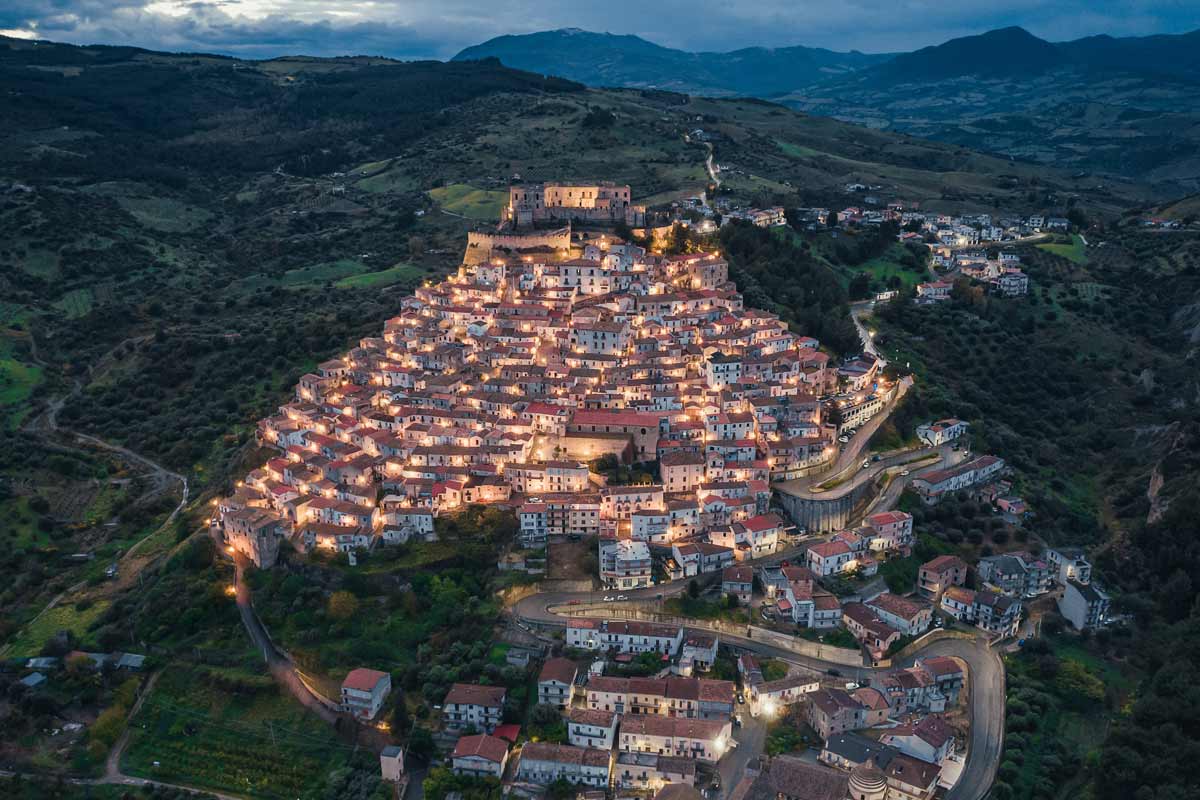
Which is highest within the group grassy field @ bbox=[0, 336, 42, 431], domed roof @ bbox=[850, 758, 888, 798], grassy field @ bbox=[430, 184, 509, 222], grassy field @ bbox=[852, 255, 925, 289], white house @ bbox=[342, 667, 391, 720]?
grassy field @ bbox=[430, 184, 509, 222]

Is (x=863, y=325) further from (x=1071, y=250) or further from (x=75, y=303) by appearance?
(x=75, y=303)

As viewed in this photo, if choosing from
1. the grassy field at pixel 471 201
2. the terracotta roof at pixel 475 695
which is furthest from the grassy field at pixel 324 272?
the terracotta roof at pixel 475 695

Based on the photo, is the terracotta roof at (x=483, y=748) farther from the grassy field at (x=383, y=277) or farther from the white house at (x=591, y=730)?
the grassy field at (x=383, y=277)

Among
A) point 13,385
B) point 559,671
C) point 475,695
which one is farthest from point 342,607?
point 13,385

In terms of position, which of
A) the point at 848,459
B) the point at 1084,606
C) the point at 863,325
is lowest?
the point at 1084,606

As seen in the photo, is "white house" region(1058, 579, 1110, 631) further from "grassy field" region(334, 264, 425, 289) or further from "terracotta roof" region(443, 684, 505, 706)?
"grassy field" region(334, 264, 425, 289)

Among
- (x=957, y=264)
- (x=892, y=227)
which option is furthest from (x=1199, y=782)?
(x=892, y=227)

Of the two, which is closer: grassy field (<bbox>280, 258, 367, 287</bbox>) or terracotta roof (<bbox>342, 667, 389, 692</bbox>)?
terracotta roof (<bbox>342, 667, 389, 692</bbox>)

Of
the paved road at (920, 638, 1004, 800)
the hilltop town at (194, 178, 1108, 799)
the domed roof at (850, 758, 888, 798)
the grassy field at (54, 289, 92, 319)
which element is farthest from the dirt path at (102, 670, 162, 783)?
the grassy field at (54, 289, 92, 319)
